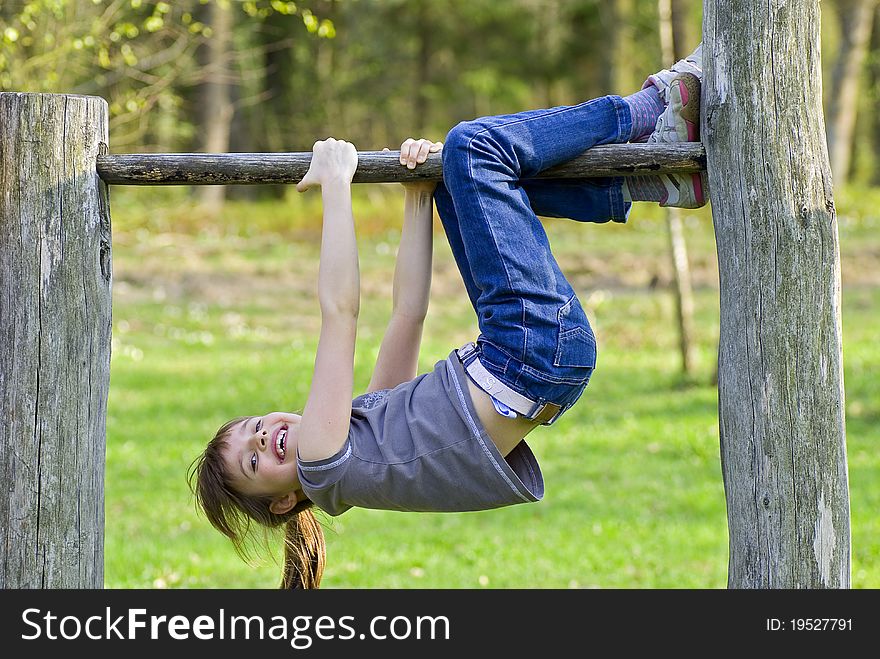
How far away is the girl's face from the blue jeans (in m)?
0.67

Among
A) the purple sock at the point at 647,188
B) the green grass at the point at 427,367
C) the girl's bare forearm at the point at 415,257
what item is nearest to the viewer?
the purple sock at the point at 647,188

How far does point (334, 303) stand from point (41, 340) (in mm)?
805

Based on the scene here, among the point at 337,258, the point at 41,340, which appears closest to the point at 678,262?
the point at 337,258

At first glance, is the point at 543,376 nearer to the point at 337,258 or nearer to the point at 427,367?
the point at 337,258

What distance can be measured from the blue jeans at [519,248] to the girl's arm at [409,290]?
0.31 meters

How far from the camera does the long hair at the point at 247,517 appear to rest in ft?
10.8

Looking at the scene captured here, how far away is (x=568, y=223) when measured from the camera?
49.7ft

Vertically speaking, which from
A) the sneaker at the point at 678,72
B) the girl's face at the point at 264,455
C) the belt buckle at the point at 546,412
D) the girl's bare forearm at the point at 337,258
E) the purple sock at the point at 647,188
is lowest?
the girl's face at the point at 264,455

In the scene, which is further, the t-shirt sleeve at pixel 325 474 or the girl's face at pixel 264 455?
the girl's face at pixel 264 455

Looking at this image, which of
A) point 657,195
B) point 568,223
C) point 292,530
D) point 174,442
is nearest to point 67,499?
point 292,530

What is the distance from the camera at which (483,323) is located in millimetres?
2916

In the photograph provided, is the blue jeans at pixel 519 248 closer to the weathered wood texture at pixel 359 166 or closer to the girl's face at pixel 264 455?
the weathered wood texture at pixel 359 166

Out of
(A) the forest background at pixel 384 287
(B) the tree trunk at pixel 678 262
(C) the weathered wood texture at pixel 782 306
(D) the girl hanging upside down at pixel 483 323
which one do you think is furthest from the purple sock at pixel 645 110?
(B) the tree trunk at pixel 678 262
